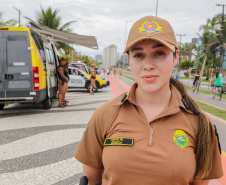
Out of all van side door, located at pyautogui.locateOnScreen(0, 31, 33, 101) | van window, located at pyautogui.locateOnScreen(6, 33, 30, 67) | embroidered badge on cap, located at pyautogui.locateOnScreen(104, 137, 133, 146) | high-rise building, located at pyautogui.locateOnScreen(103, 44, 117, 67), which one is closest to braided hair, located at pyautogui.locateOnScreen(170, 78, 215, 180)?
embroidered badge on cap, located at pyautogui.locateOnScreen(104, 137, 133, 146)

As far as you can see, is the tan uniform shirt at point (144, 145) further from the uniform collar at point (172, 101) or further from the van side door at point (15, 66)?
the van side door at point (15, 66)

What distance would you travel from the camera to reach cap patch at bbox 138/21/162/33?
130 cm

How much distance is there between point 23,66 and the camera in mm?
6820

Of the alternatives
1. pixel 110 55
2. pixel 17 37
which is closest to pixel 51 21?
pixel 17 37

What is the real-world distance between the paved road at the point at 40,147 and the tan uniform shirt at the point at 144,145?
202 cm

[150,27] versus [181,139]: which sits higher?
[150,27]

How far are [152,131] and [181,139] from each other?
17 centimetres

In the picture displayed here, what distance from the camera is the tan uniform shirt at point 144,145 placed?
49.6 inches

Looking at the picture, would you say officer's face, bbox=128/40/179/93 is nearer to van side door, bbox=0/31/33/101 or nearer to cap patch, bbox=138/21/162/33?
cap patch, bbox=138/21/162/33

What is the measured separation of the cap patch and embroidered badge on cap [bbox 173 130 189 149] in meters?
0.59

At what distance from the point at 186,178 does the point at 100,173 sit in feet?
1.91

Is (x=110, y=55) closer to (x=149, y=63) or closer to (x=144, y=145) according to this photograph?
(x=149, y=63)

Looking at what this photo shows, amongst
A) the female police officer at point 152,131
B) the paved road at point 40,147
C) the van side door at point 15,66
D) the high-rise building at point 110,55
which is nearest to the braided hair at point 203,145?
the female police officer at point 152,131

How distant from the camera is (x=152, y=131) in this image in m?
1.32
